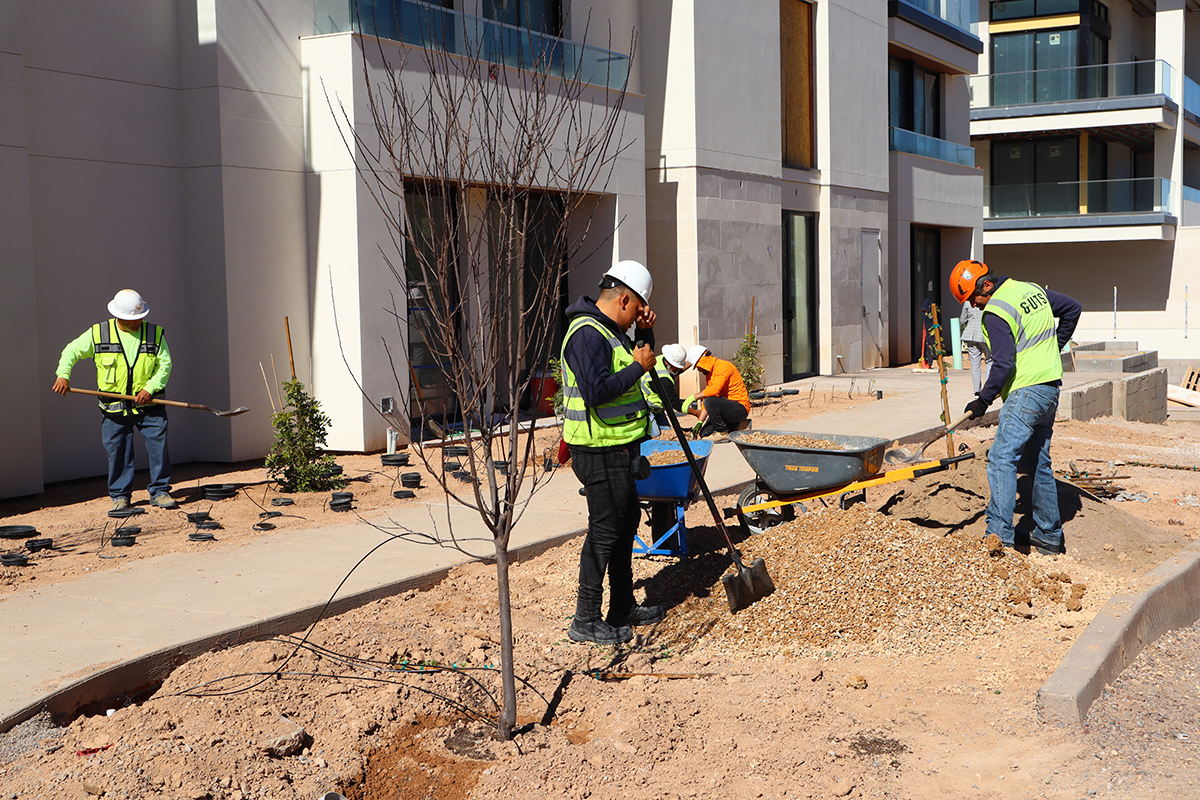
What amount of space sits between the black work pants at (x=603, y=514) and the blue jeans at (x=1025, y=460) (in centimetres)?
288

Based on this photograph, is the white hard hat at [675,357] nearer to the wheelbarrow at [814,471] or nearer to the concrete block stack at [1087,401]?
the wheelbarrow at [814,471]

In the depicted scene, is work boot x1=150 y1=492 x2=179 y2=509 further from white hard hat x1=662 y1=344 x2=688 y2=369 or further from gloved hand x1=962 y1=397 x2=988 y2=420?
gloved hand x1=962 y1=397 x2=988 y2=420

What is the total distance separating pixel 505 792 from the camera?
4.13 m

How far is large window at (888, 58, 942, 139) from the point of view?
983 inches

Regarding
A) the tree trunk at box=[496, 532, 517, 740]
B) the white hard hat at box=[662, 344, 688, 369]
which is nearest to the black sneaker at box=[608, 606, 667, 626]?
the tree trunk at box=[496, 532, 517, 740]

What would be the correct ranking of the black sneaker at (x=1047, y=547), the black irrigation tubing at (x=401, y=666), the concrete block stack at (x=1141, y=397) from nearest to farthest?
the black irrigation tubing at (x=401, y=666)
the black sneaker at (x=1047, y=547)
the concrete block stack at (x=1141, y=397)

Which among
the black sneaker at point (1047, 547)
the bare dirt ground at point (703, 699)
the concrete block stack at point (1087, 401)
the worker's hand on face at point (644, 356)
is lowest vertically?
the bare dirt ground at point (703, 699)

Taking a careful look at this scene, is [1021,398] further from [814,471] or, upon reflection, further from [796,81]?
[796,81]

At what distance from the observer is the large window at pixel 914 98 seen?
983 inches

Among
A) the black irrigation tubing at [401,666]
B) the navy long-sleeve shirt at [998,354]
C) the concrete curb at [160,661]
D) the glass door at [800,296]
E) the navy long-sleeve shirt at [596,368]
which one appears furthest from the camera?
the glass door at [800,296]

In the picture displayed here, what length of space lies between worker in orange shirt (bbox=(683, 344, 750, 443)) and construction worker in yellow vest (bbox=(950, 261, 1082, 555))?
1.62m

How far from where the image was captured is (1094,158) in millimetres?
38094

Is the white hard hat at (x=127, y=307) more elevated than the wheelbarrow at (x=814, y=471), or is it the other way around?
the white hard hat at (x=127, y=307)

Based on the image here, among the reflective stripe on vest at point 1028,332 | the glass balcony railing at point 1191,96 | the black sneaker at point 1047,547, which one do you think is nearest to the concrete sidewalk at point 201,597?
the black sneaker at point 1047,547
